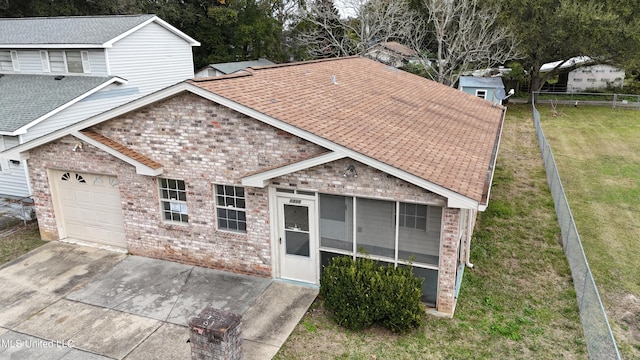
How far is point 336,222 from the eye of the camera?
1000 centimetres

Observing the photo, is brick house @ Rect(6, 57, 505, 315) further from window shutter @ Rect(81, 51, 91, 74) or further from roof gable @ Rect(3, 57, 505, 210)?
window shutter @ Rect(81, 51, 91, 74)

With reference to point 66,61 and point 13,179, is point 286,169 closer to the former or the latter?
point 13,179

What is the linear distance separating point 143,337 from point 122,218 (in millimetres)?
4424

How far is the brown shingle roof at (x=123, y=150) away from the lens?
430 inches

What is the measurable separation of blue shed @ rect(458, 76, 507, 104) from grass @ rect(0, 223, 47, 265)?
29735 mm

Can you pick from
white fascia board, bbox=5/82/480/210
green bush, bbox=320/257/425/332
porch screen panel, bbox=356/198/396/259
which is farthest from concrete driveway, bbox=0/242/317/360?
white fascia board, bbox=5/82/480/210

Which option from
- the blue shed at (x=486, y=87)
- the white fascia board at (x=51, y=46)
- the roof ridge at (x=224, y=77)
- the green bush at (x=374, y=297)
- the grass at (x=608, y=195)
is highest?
the white fascia board at (x=51, y=46)

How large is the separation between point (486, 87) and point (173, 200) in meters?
28.8

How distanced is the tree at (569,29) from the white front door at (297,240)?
30.5 meters

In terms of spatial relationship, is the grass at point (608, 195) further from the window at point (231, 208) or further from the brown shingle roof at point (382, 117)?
the window at point (231, 208)

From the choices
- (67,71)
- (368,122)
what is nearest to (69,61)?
(67,71)

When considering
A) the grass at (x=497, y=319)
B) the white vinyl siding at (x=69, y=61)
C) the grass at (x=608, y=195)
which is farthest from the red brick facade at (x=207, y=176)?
the white vinyl siding at (x=69, y=61)

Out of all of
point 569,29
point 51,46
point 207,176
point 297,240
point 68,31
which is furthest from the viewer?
point 569,29

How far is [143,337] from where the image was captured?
8781 millimetres
